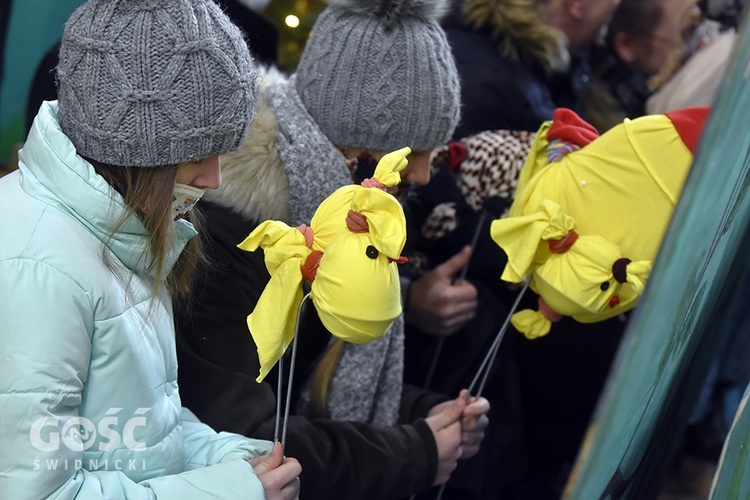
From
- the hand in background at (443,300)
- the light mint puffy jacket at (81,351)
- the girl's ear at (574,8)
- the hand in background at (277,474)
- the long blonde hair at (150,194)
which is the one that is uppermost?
the girl's ear at (574,8)

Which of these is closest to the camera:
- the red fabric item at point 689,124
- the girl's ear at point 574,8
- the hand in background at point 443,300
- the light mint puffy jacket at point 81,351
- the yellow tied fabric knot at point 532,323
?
the light mint puffy jacket at point 81,351

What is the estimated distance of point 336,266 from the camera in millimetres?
1149

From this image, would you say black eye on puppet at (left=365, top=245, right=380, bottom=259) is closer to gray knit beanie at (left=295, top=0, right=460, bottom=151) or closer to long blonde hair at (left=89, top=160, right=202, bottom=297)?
long blonde hair at (left=89, top=160, right=202, bottom=297)

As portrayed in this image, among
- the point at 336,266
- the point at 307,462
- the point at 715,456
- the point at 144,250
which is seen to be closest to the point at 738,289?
the point at 715,456

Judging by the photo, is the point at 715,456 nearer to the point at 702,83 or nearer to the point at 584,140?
the point at 584,140

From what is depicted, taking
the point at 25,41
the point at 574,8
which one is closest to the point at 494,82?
the point at 574,8

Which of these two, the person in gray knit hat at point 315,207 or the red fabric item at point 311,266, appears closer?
the red fabric item at point 311,266

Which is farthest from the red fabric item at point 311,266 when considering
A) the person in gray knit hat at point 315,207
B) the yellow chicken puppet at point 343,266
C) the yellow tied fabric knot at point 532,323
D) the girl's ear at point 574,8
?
the girl's ear at point 574,8

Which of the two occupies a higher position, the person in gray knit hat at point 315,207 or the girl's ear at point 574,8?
the girl's ear at point 574,8

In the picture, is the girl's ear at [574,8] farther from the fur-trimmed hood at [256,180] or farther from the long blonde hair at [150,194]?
the long blonde hair at [150,194]

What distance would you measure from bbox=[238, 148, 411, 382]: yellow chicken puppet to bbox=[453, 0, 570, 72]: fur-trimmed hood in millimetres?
1169

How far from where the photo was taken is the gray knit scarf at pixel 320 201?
1493 mm

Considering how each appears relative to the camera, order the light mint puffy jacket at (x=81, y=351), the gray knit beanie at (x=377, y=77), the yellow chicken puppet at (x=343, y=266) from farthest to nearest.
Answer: the gray knit beanie at (x=377, y=77) < the yellow chicken puppet at (x=343, y=266) < the light mint puffy jacket at (x=81, y=351)

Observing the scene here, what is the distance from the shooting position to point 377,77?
1529mm
